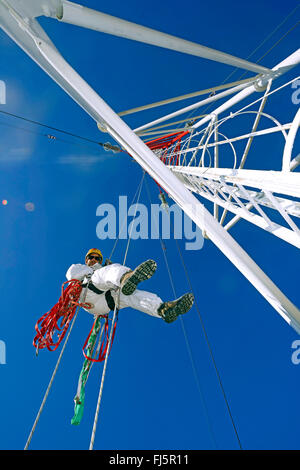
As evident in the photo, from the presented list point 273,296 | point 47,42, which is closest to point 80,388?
point 273,296

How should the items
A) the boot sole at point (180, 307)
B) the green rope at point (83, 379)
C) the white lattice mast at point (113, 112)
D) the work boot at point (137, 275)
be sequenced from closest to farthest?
the white lattice mast at point (113, 112) < the work boot at point (137, 275) < the boot sole at point (180, 307) < the green rope at point (83, 379)

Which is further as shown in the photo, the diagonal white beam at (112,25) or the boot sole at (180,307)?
the boot sole at (180,307)

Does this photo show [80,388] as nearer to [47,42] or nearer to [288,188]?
[288,188]

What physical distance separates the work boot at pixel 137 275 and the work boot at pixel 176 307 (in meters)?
0.85

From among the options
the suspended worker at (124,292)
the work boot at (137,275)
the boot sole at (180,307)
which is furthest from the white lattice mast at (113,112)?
the boot sole at (180,307)

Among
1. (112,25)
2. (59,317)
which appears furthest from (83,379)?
(112,25)

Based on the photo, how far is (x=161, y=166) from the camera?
3.15 m

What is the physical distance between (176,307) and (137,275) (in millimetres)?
1091

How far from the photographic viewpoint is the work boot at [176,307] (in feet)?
17.0

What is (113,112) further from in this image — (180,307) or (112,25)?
(180,307)

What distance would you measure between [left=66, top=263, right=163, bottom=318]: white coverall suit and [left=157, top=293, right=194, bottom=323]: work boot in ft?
0.67

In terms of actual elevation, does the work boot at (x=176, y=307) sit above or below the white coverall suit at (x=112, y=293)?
below

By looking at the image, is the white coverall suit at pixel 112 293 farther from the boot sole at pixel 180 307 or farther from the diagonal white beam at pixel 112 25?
the diagonal white beam at pixel 112 25
